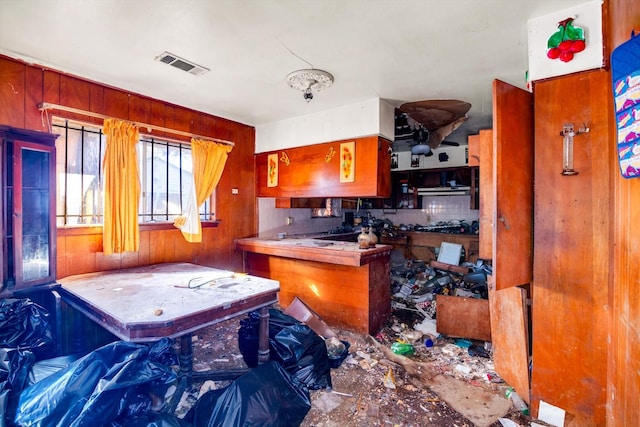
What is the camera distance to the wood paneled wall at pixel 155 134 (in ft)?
8.16

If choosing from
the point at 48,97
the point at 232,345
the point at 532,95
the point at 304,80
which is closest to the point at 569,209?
the point at 532,95

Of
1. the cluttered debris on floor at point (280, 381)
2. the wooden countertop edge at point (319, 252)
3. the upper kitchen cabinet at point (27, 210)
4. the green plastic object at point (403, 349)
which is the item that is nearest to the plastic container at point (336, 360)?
the cluttered debris on floor at point (280, 381)

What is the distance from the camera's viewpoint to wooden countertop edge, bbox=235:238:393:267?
308 cm

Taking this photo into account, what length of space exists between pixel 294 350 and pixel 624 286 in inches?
76.7

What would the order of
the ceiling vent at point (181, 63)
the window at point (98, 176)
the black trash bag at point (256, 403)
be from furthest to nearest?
the window at point (98, 176), the ceiling vent at point (181, 63), the black trash bag at point (256, 403)

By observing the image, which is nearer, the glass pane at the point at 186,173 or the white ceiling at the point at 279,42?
the white ceiling at the point at 279,42

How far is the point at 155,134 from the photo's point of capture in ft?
10.8

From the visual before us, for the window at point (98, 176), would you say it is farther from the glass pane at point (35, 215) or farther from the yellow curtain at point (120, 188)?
the glass pane at point (35, 215)

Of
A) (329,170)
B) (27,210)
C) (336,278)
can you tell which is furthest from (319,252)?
(27,210)

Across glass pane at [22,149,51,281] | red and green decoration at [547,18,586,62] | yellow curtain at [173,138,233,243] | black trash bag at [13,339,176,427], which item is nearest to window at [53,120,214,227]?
yellow curtain at [173,138,233,243]

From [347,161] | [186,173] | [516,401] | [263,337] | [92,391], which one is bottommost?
[516,401]

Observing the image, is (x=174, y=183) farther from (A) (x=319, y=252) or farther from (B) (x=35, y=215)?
(A) (x=319, y=252)

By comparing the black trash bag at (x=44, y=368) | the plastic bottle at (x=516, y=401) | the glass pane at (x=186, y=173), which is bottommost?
the plastic bottle at (x=516, y=401)

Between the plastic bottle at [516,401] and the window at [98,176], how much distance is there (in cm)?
353
